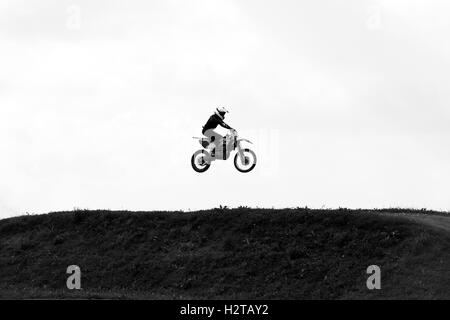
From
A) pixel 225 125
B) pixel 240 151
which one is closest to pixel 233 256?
pixel 240 151

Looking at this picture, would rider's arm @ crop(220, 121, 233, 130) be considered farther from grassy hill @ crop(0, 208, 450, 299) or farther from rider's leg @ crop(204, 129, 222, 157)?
grassy hill @ crop(0, 208, 450, 299)

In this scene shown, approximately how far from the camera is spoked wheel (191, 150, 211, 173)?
39469 millimetres

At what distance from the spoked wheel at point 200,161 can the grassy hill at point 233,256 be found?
2.99 m

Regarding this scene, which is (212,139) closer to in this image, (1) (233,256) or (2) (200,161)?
(2) (200,161)

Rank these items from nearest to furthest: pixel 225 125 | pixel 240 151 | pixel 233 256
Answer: pixel 233 256
pixel 240 151
pixel 225 125

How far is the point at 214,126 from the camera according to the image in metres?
38.9

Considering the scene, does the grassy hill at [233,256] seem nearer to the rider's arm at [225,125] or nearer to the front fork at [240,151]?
the front fork at [240,151]

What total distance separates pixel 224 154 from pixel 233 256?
5088 mm

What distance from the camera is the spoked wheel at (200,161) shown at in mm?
39469

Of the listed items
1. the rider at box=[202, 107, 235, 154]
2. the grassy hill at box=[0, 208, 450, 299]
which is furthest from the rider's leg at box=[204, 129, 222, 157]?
the grassy hill at box=[0, 208, 450, 299]

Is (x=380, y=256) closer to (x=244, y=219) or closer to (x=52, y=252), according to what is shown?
(x=244, y=219)
